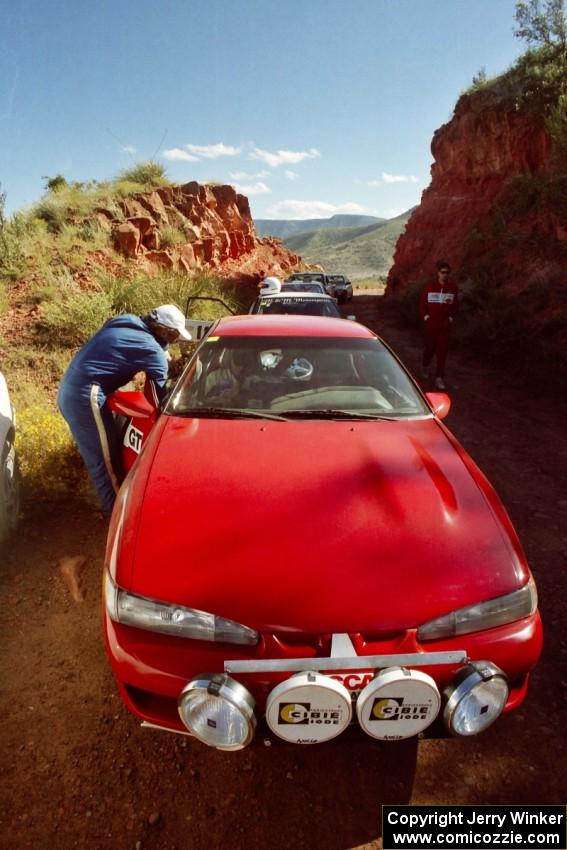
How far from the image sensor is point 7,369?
5.94 m

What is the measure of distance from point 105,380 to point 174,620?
2.26 metres

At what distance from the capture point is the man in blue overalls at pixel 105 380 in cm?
332

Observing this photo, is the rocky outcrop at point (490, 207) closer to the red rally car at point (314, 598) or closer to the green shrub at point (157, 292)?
the green shrub at point (157, 292)

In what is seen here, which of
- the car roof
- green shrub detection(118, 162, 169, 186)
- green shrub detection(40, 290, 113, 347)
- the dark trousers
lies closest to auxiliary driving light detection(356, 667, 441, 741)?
the car roof

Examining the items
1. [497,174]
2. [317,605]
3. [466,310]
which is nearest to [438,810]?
[317,605]

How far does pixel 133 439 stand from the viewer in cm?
336

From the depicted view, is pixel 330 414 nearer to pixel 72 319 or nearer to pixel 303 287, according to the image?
pixel 72 319

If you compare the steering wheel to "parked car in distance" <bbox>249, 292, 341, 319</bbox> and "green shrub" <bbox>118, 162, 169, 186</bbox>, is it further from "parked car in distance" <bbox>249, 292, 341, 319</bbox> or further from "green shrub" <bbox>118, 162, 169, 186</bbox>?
"green shrub" <bbox>118, 162, 169, 186</bbox>

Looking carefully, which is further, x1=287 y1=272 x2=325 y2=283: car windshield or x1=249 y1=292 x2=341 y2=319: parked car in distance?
x1=287 y1=272 x2=325 y2=283: car windshield

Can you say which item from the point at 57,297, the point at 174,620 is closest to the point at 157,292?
the point at 57,297

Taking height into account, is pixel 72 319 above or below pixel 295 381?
below

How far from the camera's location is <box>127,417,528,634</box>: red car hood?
5.04ft

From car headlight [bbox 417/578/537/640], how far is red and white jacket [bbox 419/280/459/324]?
622cm

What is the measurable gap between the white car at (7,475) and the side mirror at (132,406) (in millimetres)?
867
